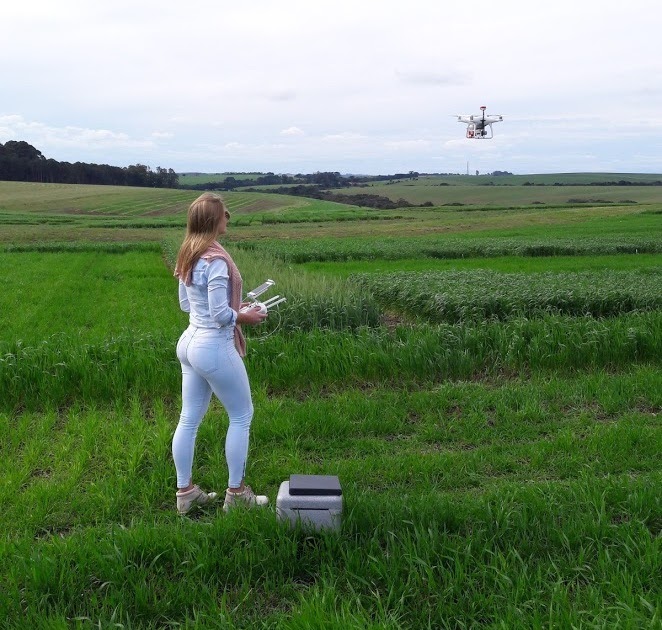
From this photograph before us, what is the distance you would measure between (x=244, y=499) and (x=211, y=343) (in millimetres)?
1122

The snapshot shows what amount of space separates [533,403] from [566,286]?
7988 millimetres

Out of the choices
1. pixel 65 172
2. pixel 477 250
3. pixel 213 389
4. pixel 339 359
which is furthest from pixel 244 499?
pixel 65 172

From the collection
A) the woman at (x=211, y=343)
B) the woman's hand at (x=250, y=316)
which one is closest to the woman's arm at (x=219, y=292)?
the woman at (x=211, y=343)

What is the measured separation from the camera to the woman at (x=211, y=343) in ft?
13.0

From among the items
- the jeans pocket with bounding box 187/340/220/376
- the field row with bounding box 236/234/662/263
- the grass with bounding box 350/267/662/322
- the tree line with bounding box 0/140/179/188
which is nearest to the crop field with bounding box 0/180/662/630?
the grass with bounding box 350/267/662/322

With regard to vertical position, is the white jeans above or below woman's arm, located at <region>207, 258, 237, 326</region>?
below

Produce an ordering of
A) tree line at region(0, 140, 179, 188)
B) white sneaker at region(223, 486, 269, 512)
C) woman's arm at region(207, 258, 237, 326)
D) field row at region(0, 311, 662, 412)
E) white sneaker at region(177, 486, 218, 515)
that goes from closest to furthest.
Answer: woman's arm at region(207, 258, 237, 326) < white sneaker at region(223, 486, 269, 512) < white sneaker at region(177, 486, 218, 515) < field row at region(0, 311, 662, 412) < tree line at region(0, 140, 179, 188)

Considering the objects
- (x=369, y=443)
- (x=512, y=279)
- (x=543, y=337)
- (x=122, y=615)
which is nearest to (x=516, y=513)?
(x=369, y=443)

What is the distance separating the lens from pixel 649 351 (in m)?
8.15

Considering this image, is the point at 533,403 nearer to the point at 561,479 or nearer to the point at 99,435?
the point at 561,479

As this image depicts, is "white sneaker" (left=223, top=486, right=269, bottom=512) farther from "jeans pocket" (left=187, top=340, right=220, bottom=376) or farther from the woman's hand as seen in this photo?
the woman's hand

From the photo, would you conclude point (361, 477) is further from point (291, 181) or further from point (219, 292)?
point (291, 181)

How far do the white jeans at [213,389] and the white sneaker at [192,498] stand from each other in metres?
0.07

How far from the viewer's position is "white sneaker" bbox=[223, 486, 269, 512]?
4133mm
